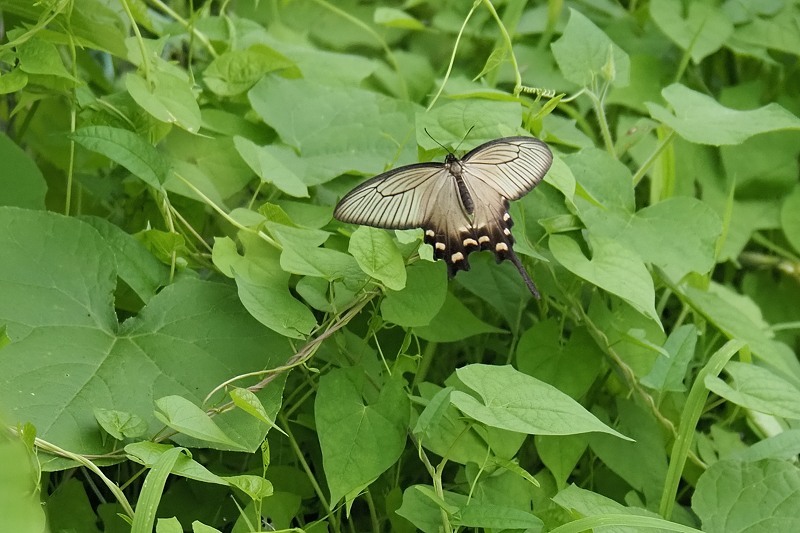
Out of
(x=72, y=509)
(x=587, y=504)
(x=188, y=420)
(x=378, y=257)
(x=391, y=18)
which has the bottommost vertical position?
(x=72, y=509)

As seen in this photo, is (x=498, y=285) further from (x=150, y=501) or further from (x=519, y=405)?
(x=150, y=501)

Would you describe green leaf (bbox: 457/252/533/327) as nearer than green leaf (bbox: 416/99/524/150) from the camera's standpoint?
No

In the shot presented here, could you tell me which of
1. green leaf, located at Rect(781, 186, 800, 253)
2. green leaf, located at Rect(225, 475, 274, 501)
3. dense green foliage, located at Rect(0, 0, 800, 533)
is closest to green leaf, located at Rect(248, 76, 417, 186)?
dense green foliage, located at Rect(0, 0, 800, 533)

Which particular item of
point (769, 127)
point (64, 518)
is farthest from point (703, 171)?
point (64, 518)

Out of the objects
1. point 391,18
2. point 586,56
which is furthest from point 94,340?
point 391,18

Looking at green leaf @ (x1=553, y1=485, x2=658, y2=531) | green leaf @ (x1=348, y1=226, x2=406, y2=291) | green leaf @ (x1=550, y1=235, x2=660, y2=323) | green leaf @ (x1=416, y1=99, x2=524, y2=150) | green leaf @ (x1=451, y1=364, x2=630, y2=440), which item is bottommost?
green leaf @ (x1=553, y1=485, x2=658, y2=531)

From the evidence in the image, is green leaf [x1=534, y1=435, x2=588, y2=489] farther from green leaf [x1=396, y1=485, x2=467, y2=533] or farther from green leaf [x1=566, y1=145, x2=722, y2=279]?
green leaf [x1=566, y1=145, x2=722, y2=279]
